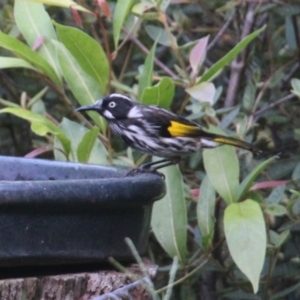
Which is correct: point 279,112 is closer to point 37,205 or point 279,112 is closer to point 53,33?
point 53,33

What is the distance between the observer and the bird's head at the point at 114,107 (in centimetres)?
361

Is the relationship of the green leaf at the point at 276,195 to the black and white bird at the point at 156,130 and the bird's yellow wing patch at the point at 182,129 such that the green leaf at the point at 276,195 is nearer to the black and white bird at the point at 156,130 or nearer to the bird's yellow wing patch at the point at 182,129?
the black and white bird at the point at 156,130

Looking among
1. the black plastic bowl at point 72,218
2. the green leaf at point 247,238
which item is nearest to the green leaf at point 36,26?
the green leaf at point 247,238

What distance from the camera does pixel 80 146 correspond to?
134 inches

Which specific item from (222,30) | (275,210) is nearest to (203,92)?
(275,210)

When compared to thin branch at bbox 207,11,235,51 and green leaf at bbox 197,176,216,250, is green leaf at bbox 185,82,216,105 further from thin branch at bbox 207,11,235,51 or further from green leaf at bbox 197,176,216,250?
thin branch at bbox 207,11,235,51

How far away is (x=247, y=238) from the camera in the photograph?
121 inches

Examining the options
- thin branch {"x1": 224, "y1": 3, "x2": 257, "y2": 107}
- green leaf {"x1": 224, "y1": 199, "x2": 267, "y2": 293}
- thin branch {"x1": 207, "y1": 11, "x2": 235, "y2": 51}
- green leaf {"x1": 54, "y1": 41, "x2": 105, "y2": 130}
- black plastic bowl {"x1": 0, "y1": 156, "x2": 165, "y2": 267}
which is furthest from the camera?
thin branch {"x1": 207, "y1": 11, "x2": 235, "y2": 51}

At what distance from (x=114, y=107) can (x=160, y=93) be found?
0.40 meters

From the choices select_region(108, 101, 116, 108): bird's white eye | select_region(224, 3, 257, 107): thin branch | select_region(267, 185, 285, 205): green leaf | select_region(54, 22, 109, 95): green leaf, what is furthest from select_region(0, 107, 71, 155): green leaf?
select_region(224, 3, 257, 107): thin branch

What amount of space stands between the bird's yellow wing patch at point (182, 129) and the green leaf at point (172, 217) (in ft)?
0.85

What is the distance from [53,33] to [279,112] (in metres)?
1.25

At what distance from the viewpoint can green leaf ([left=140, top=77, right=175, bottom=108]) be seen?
3.31 metres

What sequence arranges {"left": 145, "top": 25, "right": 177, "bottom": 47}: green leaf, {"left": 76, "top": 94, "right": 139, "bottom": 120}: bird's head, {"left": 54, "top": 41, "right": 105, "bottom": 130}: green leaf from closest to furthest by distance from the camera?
{"left": 54, "top": 41, "right": 105, "bottom": 130}: green leaf → {"left": 76, "top": 94, "right": 139, "bottom": 120}: bird's head → {"left": 145, "top": 25, "right": 177, "bottom": 47}: green leaf
